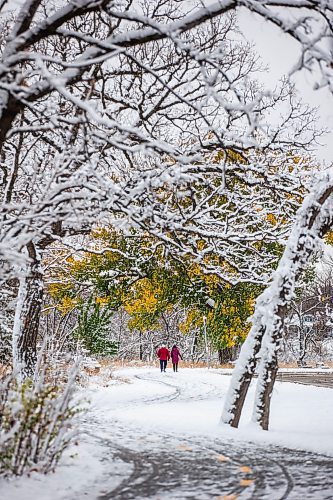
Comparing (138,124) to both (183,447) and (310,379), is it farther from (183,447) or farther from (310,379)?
(310,379)

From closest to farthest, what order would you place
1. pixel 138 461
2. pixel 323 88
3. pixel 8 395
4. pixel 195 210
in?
pixel 323 88 < pixel 8 395 < pixel 138 461 < pixel 195 210

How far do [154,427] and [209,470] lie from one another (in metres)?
3.99

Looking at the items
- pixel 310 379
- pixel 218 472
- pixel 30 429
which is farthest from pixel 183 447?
pixel 310 379

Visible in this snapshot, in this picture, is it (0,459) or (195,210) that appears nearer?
A: (0,459)

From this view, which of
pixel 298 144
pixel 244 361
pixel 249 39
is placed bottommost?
pixel 244 361

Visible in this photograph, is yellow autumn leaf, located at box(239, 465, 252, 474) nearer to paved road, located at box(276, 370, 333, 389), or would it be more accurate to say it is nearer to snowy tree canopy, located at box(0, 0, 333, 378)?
snowy tree canopy, located at box(0, 0, 333, 378)

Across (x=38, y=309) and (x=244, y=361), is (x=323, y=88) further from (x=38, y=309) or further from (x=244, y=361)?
(x=38, y=309)

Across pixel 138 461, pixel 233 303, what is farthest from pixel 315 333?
pixel 138 461

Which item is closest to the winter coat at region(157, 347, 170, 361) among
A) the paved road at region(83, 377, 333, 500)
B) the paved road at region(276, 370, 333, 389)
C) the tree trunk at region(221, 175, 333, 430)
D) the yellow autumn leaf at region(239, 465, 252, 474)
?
the paved road at region(276, 370, 333, 389)

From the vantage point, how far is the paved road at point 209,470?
5.48m

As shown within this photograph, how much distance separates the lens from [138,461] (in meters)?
7.04

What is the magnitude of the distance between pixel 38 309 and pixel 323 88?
8.40 m

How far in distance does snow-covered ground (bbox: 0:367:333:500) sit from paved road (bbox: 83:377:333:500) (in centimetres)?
7

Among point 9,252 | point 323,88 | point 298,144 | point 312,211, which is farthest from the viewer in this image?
point 298,144
